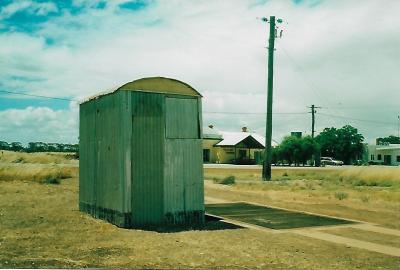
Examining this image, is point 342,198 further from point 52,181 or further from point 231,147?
point 231,147

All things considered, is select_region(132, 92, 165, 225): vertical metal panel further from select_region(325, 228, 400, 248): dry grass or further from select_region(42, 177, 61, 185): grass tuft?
select_region(42, 177, 61, 185): grass tuft

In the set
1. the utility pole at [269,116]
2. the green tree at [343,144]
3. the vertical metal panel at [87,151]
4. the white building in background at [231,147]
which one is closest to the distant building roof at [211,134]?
the white building in background at [231,147]

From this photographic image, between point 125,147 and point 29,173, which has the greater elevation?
point 125,147

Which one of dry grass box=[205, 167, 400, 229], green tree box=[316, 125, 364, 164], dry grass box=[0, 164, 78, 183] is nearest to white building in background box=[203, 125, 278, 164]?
green tree box=[316, 125, 364, 164]

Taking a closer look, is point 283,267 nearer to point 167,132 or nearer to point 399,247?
point 399,247

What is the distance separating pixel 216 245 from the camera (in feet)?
29.1

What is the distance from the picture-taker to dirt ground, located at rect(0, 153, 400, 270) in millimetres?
7371

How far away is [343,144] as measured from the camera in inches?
3095

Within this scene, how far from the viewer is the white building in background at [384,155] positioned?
83456 mm

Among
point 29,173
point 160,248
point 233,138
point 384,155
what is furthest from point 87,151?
point 384,155

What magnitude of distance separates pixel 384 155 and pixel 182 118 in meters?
83.7

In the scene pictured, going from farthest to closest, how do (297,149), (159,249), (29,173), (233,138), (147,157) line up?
(233,138) → (297,149) → (29,173) → (147,157) → (159,249)

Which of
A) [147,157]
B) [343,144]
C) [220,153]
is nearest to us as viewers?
[147,157]

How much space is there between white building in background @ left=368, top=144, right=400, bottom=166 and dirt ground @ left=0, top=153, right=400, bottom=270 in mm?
76643
